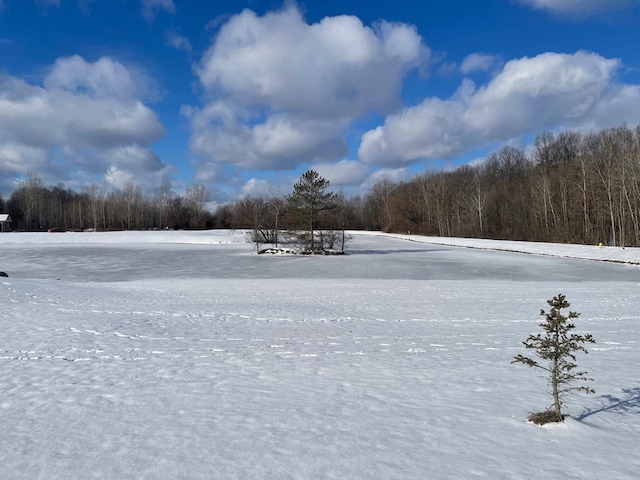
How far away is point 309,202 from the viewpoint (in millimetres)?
36438

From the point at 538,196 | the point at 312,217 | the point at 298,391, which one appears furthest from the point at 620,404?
the point at 538,196

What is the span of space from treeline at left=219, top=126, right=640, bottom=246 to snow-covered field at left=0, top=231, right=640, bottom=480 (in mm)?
33239

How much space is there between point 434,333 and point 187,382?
17.6ft

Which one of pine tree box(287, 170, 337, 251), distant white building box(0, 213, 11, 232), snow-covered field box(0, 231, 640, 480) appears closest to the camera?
snow-covered field box(0, 231, 640, 480)

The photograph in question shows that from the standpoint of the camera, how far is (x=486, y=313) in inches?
439

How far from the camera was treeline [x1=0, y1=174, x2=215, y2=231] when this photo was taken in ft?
314

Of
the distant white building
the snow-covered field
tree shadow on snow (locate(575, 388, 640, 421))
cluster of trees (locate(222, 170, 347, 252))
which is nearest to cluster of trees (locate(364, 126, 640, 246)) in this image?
cluster of trees (locate(222, 170, 347, 252))

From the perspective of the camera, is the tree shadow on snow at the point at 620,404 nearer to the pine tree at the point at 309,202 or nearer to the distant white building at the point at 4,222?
the pine tree at the point at 309,202

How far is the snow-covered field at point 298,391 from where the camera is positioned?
3.41m

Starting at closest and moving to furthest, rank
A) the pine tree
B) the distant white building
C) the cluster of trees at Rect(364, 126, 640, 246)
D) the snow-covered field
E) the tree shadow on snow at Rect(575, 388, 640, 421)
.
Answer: the snow-covered field → the tree shadow on snow at Rect(575, 388, 640, 421) → the pine tree → the cluster of trees at Rect(364, 126, 640, 246) → the distant white building

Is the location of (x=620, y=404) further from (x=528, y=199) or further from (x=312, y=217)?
(x=528, y=199)

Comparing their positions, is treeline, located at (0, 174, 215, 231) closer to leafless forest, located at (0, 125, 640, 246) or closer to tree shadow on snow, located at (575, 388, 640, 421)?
leafless forest, located at (0, 125, 640, 246)

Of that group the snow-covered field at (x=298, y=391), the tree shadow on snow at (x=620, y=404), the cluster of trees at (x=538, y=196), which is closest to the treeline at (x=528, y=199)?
the cluster of trees at (x=538, y=196)

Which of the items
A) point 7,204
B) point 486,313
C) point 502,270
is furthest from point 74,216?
point 486,313
